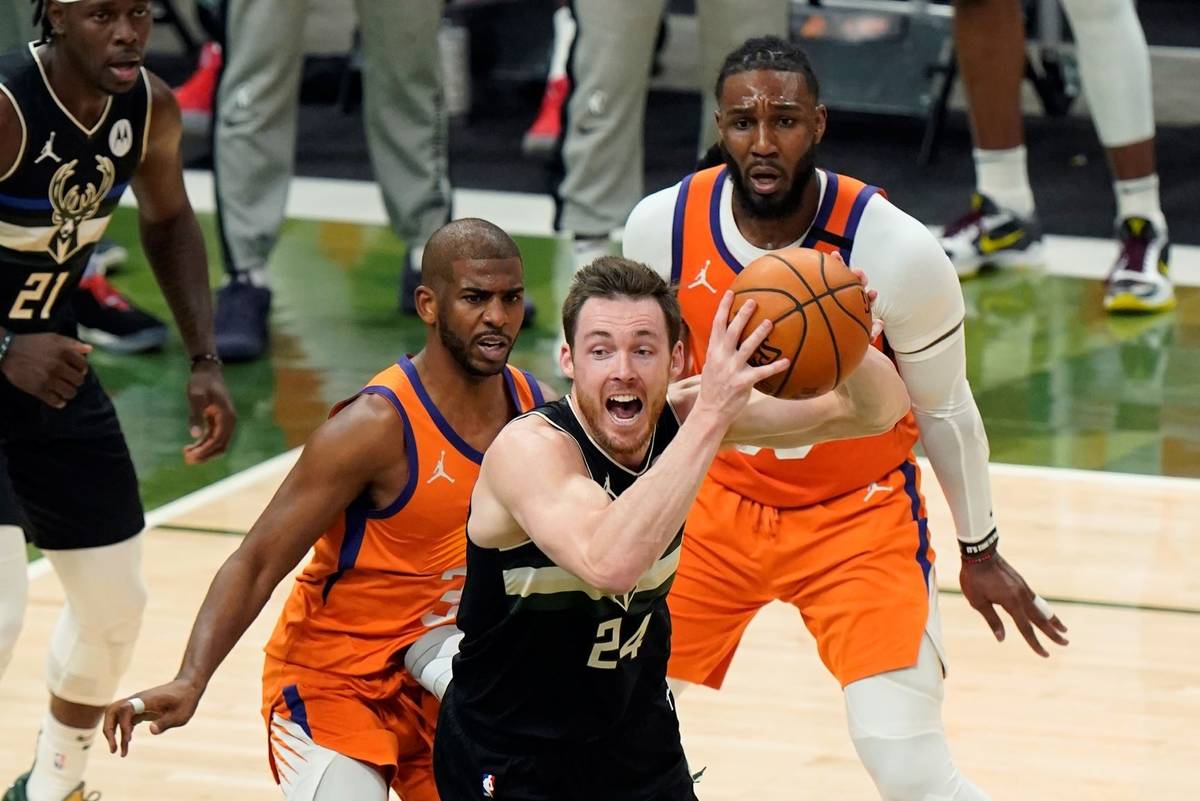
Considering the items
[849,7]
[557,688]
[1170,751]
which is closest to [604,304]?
[557,688]

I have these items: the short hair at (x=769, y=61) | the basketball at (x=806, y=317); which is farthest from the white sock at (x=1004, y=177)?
the basketball at (x=806, y=317)

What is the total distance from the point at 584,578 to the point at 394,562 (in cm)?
84

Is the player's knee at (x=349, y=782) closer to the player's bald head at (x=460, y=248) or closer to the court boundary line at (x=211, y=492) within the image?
the player's bald head at (x=460, y=248)

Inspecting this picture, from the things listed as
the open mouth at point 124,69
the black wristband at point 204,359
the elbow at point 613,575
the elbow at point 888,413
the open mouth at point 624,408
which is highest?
the open mouth at point 124,69

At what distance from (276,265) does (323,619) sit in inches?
196

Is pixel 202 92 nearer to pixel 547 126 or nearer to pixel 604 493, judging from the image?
pixel 547 126

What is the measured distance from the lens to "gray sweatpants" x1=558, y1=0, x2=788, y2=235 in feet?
23.1

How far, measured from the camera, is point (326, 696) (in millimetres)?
3723

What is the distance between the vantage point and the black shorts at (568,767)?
10.7 feet

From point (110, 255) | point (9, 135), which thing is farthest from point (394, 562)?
point (110, 255)

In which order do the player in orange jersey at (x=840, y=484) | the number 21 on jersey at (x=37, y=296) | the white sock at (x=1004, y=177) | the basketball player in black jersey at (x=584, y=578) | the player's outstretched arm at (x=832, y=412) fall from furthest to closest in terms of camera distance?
the white sock at (x=1004, y=177), the number 21 on jersey at (x=37, y=296), the player in orange jersey at (x=840, y=484), the player's outstretched arm at (x=832, y=412), the basketball player in black jersey at (x=584, y=578)

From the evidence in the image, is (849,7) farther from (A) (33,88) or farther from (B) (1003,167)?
(A) (33,88)

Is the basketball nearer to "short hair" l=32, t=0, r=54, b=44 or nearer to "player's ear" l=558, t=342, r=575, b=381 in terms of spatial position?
"player's ear" l=558, t=342, r=575, b=381

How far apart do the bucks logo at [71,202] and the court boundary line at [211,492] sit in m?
1.78
